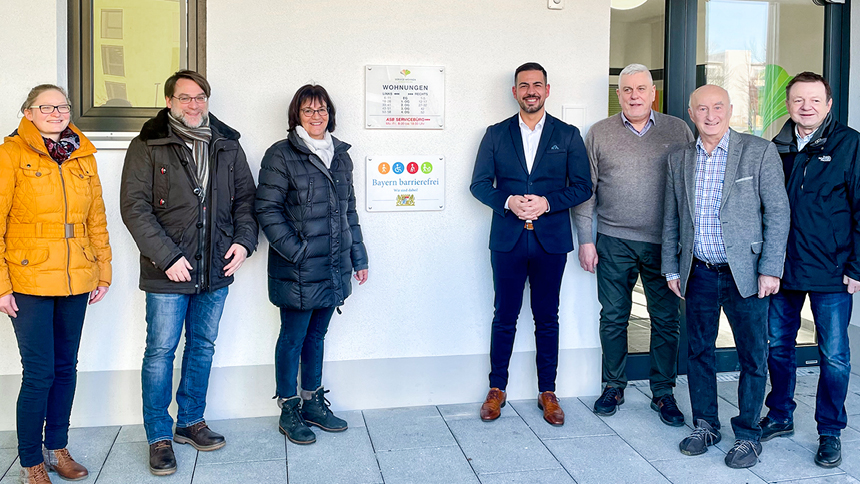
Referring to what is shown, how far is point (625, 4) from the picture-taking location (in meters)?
4.29

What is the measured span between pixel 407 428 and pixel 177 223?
150 cm

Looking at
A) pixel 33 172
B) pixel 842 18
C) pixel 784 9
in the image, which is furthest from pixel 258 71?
pixel 842 18

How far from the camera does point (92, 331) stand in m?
3.59

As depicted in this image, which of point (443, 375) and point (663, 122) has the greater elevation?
point (663, 122)

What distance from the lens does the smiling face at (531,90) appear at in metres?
3.66

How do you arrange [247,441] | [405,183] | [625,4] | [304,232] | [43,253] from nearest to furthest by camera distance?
[43,253]
[304,232]
[247,441]
[405,183]
[625,4]

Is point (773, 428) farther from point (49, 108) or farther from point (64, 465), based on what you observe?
point (49, 108)

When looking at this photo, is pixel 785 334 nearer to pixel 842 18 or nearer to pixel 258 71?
pixel 842 18

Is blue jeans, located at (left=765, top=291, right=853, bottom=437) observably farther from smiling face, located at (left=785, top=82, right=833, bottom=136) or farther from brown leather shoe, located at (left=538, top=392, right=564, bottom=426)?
brown leather shoe, located at (left=538, top=392, right=564, bottom=426)

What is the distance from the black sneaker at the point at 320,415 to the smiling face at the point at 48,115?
170cm

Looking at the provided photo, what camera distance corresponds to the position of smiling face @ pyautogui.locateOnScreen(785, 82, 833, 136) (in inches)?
124

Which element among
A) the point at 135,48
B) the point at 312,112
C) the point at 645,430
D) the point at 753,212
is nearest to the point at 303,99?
the point at 312,112

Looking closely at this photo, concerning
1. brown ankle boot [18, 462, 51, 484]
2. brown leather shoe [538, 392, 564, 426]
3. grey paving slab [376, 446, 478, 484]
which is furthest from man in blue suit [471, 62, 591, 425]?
brown ankle boot [18, 462, 51, 484]

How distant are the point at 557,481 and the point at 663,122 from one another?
6.39 ft
